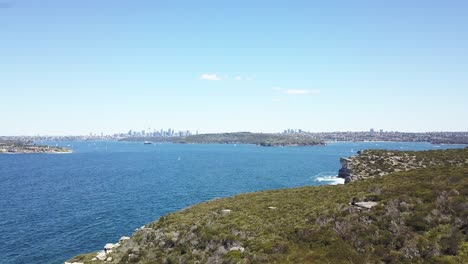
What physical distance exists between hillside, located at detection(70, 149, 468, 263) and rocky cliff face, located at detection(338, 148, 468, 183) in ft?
108

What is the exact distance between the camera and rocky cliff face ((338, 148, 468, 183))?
66444 millimetres

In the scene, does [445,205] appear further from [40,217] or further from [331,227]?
[40,217]

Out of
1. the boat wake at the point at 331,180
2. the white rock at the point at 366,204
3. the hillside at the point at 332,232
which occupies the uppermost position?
the white rock at the point at 366,204

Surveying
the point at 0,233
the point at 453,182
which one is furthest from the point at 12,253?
the point at 453,182

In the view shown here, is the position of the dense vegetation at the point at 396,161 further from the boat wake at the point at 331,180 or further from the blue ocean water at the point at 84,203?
the blue ocean water at the point at 84,203

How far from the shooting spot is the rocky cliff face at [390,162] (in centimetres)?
6644

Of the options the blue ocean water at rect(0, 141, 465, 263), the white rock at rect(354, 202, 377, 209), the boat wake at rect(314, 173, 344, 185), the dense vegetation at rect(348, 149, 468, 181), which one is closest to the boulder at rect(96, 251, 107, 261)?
the blue ocean water at rect(0, 141, 465, 263)

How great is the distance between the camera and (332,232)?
992 inches

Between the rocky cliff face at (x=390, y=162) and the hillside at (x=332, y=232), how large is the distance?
32.9 m

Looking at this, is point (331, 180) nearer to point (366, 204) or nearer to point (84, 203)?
point (84, 203)

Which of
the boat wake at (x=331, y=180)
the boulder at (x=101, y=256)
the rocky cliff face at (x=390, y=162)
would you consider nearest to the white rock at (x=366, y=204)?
the boulder at (x=101, y=256)

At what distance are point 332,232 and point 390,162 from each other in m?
58.2

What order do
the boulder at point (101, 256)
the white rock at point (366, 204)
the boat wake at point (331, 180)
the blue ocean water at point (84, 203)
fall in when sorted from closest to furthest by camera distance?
the white rock at point (366, 204)
the boulder at point (101, 256)
the blue ocean water at point (84, 203)
the boat wake at point (331, 180)

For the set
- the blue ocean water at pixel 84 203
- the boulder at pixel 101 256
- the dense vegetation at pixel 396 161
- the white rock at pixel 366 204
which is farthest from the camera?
the dense vegetation at pixel 396 161
